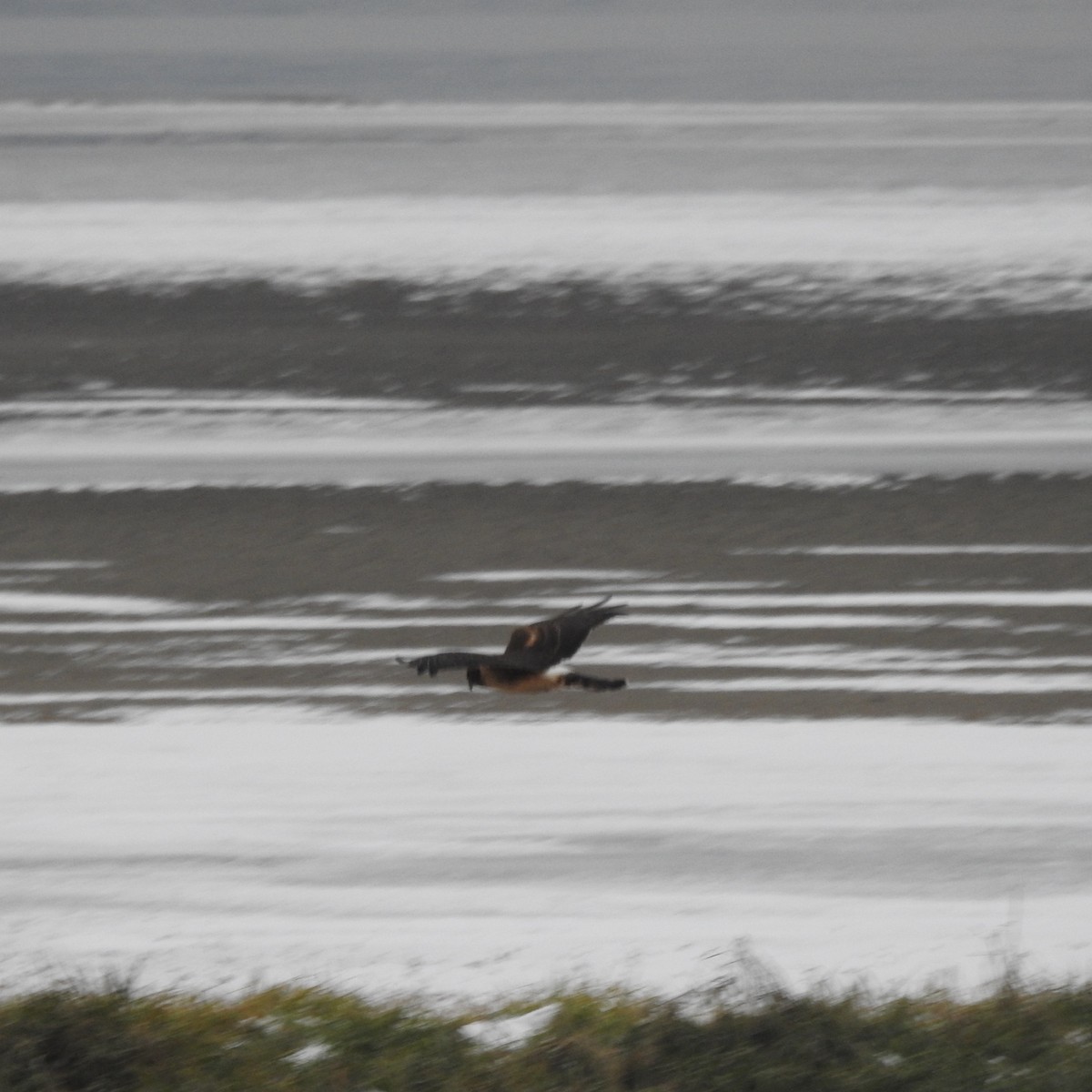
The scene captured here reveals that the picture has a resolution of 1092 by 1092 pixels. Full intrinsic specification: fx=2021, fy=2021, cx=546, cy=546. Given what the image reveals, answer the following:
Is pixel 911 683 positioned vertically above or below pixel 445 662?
below

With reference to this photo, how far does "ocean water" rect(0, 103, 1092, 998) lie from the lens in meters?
5.64

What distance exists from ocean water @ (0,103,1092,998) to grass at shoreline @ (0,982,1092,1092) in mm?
556

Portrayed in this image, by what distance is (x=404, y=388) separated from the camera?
35.1 ft

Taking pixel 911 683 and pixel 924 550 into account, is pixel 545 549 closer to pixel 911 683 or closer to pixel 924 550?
pixel 924 550

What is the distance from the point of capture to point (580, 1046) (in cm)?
430

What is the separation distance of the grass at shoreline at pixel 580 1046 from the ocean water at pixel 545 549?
0.56m

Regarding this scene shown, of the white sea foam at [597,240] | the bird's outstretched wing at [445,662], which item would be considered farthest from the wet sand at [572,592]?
the white sea foam at [597,240]

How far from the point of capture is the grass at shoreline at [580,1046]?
164 inches

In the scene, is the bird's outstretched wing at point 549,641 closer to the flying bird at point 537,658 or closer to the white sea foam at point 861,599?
the flying bird at point 537,658

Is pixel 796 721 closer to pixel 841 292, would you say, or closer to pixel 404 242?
pixel 841 292

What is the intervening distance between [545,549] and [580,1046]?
4.42 metres

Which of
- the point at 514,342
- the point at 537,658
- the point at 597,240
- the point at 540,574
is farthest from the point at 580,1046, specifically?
the point at 597,240

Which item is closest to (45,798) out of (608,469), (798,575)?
(798,575)

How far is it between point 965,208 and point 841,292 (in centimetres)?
214
